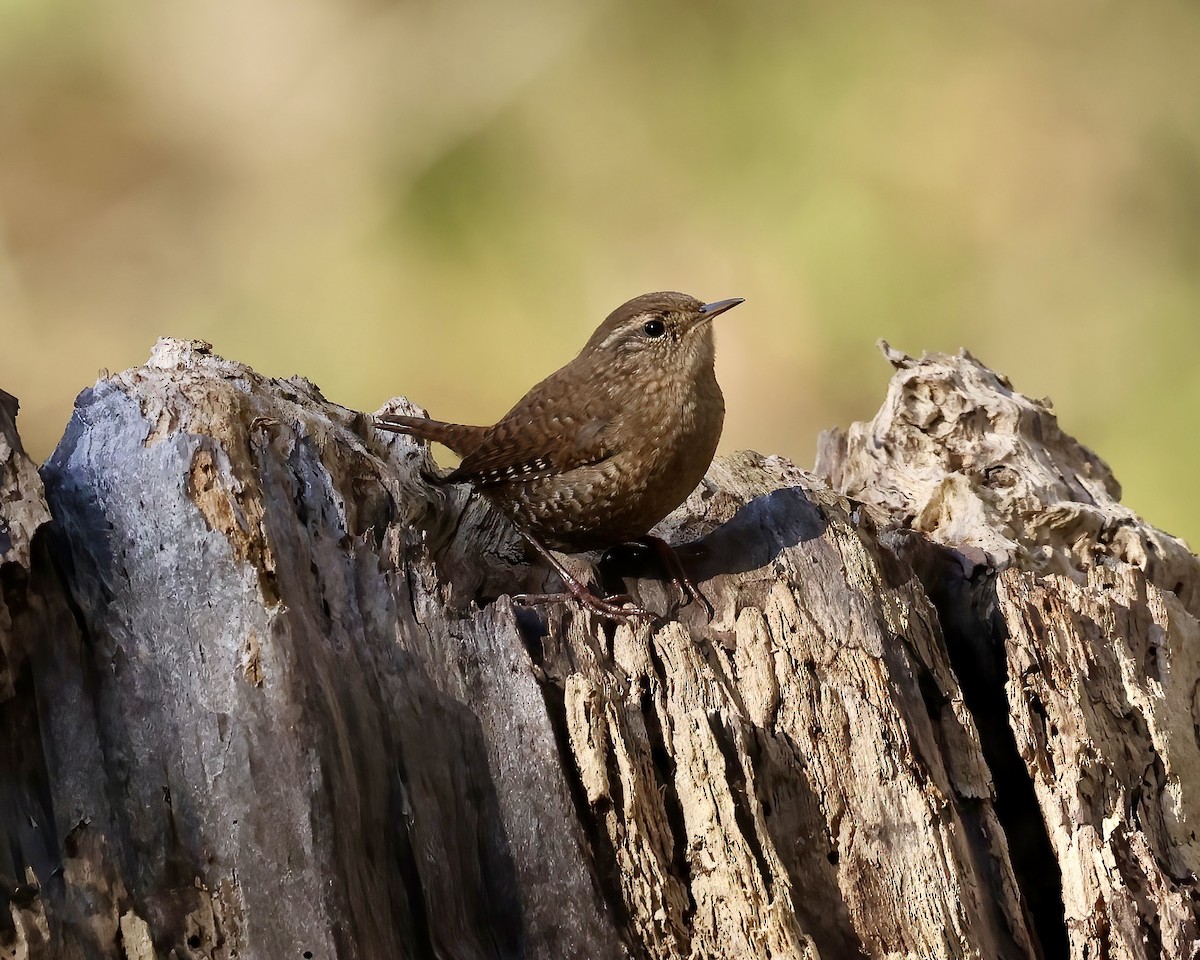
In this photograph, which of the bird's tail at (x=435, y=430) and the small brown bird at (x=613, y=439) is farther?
the bird's tail at (x=435, y=430)

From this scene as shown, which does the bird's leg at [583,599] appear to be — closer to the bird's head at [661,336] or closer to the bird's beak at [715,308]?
the bird's head at [661,336]

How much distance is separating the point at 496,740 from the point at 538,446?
3.32 ft

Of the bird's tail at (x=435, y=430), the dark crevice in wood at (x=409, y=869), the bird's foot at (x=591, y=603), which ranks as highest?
the bird's tail at (x=435, y=430)

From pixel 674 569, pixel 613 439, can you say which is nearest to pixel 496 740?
pixel 674 569

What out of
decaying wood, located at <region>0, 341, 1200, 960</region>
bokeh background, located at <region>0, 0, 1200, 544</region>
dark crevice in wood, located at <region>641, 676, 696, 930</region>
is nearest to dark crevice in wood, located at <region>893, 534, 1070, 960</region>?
decaying wood, located at <region>0, 341, 1200, 960</region>

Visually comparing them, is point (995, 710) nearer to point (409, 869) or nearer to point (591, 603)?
point (591, 603)

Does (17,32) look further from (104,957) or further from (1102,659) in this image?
(1102,659)

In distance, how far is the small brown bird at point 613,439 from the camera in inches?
118

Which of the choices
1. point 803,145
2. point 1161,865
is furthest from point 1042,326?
point 1161,865

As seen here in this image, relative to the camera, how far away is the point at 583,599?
9.23ft

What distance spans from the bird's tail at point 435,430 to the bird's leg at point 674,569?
59 cm

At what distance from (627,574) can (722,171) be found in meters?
3.26

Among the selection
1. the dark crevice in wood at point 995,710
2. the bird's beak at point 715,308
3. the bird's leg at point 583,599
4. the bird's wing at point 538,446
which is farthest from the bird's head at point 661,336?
the dark crevice in wood at point 995,710

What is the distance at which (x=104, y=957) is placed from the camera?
1922 mm
